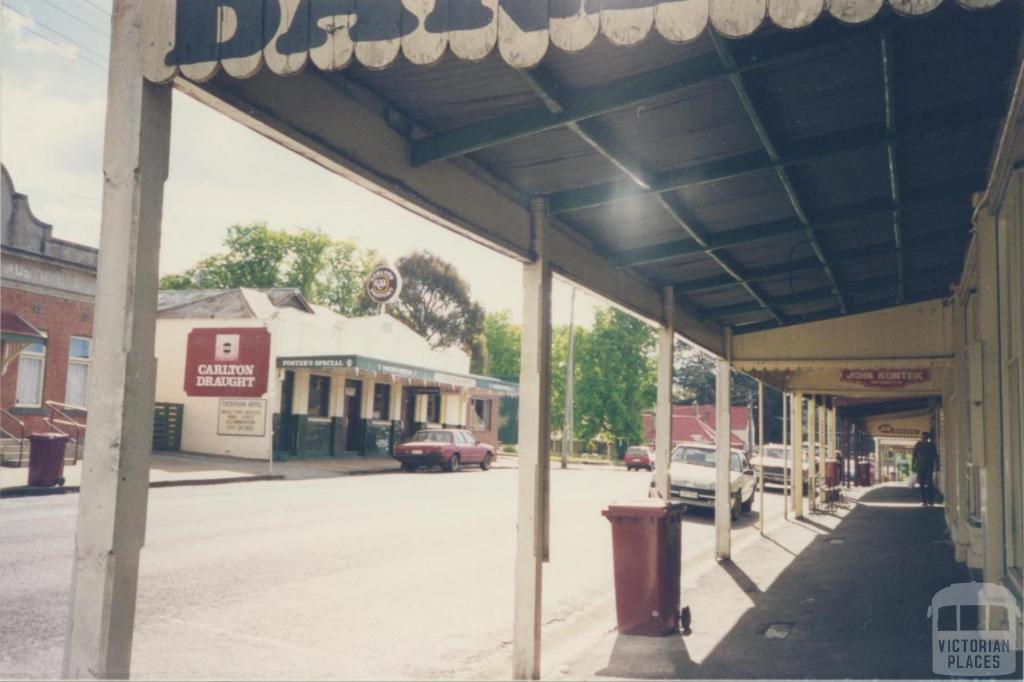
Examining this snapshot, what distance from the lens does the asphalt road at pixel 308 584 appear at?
630 centimetres

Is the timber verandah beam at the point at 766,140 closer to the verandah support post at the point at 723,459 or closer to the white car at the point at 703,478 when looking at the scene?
the verandah support post at the point at 723,459

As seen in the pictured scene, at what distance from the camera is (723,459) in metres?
12.2

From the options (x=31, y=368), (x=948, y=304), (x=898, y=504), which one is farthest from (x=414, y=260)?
(x=948, y=304)

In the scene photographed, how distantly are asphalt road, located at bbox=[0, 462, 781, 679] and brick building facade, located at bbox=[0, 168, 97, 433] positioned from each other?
9059mm

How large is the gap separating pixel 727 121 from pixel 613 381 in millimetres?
53063

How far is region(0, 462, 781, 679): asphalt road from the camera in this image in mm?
6297

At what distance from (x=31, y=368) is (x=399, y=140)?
74.5 ft

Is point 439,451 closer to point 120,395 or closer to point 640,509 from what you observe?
point 640,509

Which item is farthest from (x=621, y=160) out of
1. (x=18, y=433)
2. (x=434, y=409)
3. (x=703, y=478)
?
(x=434, y=409)

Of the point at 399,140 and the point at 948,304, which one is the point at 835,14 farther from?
the point at 948,304

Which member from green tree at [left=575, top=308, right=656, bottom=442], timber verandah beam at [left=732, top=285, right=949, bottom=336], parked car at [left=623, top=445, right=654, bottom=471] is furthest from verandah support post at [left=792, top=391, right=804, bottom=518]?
green tree at [left=575, top=308, right=656, bottom=442]

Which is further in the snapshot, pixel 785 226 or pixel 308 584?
pixel 308 584

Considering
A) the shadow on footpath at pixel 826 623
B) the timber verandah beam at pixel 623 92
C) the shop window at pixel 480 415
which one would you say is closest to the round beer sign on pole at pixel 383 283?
the shop window at pixel 480 415

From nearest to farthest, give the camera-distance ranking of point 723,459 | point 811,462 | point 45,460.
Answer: point 723,459 < point 45,460 < point 811,462
